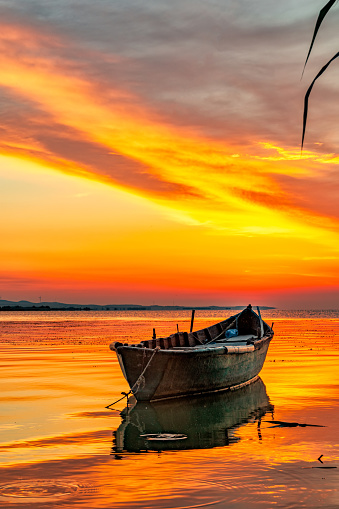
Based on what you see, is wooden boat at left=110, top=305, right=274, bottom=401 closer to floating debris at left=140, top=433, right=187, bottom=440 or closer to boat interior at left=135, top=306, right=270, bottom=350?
boat interior at left=135, top=306, right=270, bottom=350

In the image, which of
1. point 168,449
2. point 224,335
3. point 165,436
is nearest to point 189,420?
point 165,436

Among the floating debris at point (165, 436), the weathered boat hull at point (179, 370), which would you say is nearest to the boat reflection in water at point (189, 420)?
the floating debris at point (165, 436)

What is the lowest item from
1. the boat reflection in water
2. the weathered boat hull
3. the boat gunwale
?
the boat reflection in water

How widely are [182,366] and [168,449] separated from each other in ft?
21.7

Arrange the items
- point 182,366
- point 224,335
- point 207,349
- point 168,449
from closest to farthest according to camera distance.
→ point 168,449
point 182,366
point 207,349
point 224,335

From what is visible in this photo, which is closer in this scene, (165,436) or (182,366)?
(165,436)

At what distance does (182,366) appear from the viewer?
63.5ft

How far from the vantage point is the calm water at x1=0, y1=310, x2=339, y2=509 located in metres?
9.27

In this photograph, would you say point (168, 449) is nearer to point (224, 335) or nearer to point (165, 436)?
point (165, 436)

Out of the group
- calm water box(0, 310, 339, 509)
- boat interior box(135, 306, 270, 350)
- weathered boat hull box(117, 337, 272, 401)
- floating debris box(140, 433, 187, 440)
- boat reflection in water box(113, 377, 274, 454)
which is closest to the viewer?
calm water box(0, 310, 339, 509)

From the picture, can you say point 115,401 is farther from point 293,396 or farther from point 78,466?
point 78,466

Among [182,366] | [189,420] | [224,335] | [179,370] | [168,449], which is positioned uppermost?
[224,335]

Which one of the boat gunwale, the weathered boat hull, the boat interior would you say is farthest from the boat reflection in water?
the boat interior

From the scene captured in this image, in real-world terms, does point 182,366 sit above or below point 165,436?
above
